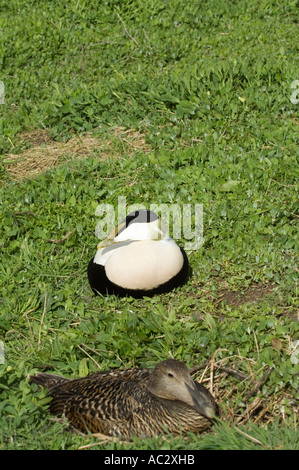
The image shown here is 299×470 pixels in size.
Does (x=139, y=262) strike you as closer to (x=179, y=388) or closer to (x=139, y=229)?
(x=139, y=229)

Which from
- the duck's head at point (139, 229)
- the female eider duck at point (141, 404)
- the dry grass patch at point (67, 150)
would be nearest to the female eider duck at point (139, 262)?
the duck's head at point (139, 229)

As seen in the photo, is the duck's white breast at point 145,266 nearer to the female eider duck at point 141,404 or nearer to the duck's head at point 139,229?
the duck's head at point 139,229

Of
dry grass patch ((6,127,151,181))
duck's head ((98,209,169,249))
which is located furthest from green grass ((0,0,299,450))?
duck's head ((98,209,169,249))

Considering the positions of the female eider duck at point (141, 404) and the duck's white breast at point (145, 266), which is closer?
the female eider duck at point (141, 404)

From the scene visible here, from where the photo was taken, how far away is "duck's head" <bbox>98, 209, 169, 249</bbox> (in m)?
4.39

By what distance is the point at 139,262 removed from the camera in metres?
4.28

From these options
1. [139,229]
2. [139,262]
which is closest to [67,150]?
[139,229]

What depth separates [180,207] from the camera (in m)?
5.06

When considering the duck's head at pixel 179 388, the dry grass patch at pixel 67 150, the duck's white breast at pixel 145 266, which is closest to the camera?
the duck's head at pixel 179 388

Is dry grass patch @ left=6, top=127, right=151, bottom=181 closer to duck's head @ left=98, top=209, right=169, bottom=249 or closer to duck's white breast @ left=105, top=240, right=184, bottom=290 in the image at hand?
duck's head @ left=98, top=209, right=169, bottom=249

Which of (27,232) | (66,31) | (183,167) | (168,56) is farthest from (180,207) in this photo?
(66,31)

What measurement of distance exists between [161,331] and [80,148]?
9.12 ft

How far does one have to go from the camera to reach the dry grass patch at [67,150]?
5.96 m
